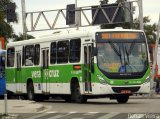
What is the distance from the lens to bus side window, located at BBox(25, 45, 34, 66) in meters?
32.2

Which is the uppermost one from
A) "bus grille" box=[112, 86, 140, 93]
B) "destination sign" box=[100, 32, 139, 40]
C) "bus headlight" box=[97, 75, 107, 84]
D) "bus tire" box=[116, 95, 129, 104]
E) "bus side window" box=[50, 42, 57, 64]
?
"destination sign" box=[100, 32, 139, 40]

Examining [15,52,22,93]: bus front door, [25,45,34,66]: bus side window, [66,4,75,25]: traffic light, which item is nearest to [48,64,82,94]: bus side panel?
[25,45,34,66]: bus side window

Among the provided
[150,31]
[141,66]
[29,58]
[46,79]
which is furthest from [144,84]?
[150,31]

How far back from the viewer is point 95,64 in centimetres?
2617

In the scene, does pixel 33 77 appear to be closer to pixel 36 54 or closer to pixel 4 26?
pixel 36 54

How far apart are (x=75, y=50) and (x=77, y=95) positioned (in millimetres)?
2000

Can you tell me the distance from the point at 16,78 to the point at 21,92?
943 millimetres

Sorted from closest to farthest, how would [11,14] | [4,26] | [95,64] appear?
[95,64], [11,14], [4,26]

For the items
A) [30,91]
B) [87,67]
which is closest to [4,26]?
[30,91]

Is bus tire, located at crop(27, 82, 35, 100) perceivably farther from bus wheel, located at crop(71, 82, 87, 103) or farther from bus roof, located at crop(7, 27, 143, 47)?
bus wheel, located at crop(71, 82, 87, 103)

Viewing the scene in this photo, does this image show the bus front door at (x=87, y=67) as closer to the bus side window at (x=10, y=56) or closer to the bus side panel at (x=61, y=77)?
the bus side panel at (x=61, y=77)

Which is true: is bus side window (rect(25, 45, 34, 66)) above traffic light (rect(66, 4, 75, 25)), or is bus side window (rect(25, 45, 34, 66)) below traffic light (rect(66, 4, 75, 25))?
below

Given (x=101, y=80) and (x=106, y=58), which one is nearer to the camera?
(x=101, y=80)

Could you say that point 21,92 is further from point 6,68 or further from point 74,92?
point 74,92
